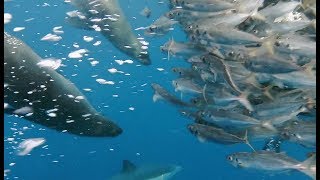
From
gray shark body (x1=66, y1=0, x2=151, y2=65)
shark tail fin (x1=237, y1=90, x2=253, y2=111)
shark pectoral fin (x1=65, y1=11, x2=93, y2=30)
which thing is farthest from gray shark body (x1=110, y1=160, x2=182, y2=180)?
shark tail fin (x1=237, y1=90, x2=253, y2=111)

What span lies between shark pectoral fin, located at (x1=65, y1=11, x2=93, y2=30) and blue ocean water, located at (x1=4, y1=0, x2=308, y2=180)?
2128 centimetres

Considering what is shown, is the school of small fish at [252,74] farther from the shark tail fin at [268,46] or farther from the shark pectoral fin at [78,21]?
the shark pectoral fin at [78,21]

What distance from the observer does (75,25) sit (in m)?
8.27

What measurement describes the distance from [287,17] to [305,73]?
1.56 meters

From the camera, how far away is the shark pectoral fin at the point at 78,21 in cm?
824

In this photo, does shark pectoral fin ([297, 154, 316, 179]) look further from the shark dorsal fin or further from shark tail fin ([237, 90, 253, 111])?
the shark dorsal fin

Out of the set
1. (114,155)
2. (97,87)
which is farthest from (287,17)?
(114,155)

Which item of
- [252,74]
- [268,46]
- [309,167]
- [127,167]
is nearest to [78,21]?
[127,167]

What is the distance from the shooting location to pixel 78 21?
8508mm

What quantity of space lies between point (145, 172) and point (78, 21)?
151 inches

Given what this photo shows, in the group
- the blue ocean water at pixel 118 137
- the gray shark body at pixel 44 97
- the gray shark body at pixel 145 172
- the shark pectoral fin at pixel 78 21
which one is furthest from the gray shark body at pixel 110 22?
the blue ocean water at pixel 118 137

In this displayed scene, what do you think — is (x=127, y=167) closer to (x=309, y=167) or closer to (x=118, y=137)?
(x=309, y=167)

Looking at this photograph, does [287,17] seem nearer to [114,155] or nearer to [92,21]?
[92,21]

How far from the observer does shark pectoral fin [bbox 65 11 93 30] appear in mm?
8245
